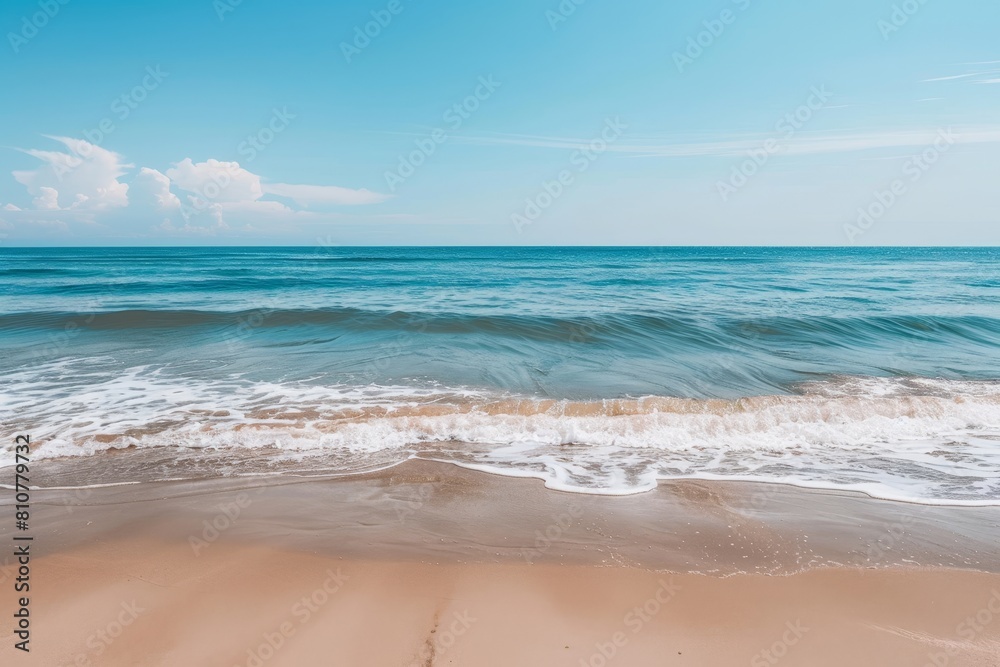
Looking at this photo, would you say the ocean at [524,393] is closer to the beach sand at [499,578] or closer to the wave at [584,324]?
the wave at [584,324]

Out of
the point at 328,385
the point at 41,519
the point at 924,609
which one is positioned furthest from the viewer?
the point at 328,385

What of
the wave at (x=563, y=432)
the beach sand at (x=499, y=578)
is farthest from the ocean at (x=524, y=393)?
the beach sand at (x=499, y=578)

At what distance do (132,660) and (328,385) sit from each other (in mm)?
6198

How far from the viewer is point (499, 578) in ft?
12.2

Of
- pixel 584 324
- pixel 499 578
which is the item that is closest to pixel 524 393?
pixel 499 578

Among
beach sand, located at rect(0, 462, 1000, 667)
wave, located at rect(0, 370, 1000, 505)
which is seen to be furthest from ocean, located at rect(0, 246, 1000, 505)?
beach sand, located at rect(0, 462, 1000, 667)

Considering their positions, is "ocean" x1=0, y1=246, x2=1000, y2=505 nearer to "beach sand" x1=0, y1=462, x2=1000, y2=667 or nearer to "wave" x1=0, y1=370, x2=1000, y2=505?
"wave" x1=0, y1=370, x2=1000, y2=505

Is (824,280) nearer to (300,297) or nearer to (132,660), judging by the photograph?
(300,297)

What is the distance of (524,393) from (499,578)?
5134 mm

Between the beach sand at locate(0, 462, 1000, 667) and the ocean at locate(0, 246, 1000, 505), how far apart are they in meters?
0.68

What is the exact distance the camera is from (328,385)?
29.5 ft

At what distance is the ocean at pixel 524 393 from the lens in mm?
6031

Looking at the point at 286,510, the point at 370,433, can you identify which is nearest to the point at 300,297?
the point at 370,433

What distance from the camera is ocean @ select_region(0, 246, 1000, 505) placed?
237 inches
